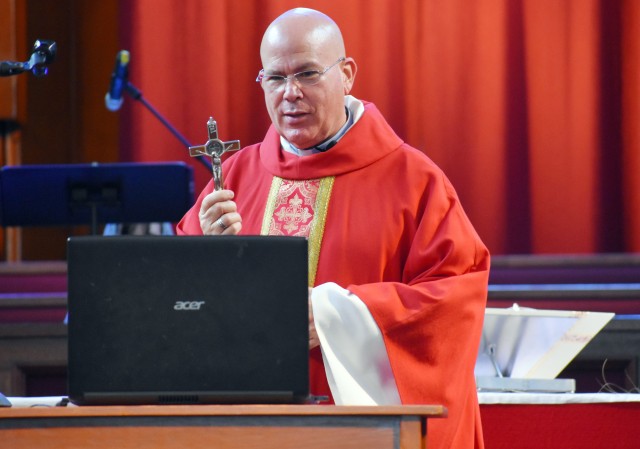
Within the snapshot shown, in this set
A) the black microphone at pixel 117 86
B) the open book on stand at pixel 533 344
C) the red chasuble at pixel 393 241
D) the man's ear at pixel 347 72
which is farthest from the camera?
the black microphone at pixel 117 86

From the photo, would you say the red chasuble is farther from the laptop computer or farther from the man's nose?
the laptop computer

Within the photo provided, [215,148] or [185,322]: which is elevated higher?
[215,148]

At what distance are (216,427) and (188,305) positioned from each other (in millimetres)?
232

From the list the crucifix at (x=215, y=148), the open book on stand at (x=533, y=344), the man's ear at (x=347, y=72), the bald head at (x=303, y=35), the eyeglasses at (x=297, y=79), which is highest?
the bald head at (x=303, y=35)

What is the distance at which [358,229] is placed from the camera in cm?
288

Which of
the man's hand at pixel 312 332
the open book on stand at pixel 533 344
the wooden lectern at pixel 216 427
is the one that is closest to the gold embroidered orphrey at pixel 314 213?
the man's hand at pixel 312 332

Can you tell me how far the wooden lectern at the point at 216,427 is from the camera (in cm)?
187

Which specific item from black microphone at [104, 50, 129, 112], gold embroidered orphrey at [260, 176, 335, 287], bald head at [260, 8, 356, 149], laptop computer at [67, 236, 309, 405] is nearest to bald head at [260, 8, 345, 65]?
bald head at [260, 8, 356, 149]

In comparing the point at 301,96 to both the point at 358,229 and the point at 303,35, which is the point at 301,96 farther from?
the point at 358,229

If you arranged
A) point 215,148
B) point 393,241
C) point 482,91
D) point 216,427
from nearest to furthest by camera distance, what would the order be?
point 216,427 < point 215,148 < point 393,241 < point 482,91

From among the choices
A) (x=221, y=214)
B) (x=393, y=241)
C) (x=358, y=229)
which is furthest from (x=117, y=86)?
(x=221, y=214)

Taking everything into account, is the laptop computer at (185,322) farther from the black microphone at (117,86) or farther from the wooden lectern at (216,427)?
the black microphone at (117,86)

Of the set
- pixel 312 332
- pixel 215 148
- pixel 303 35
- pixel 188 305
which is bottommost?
pixel 312 332

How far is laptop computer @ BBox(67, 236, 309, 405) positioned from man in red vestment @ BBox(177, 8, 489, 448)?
0.43 m
